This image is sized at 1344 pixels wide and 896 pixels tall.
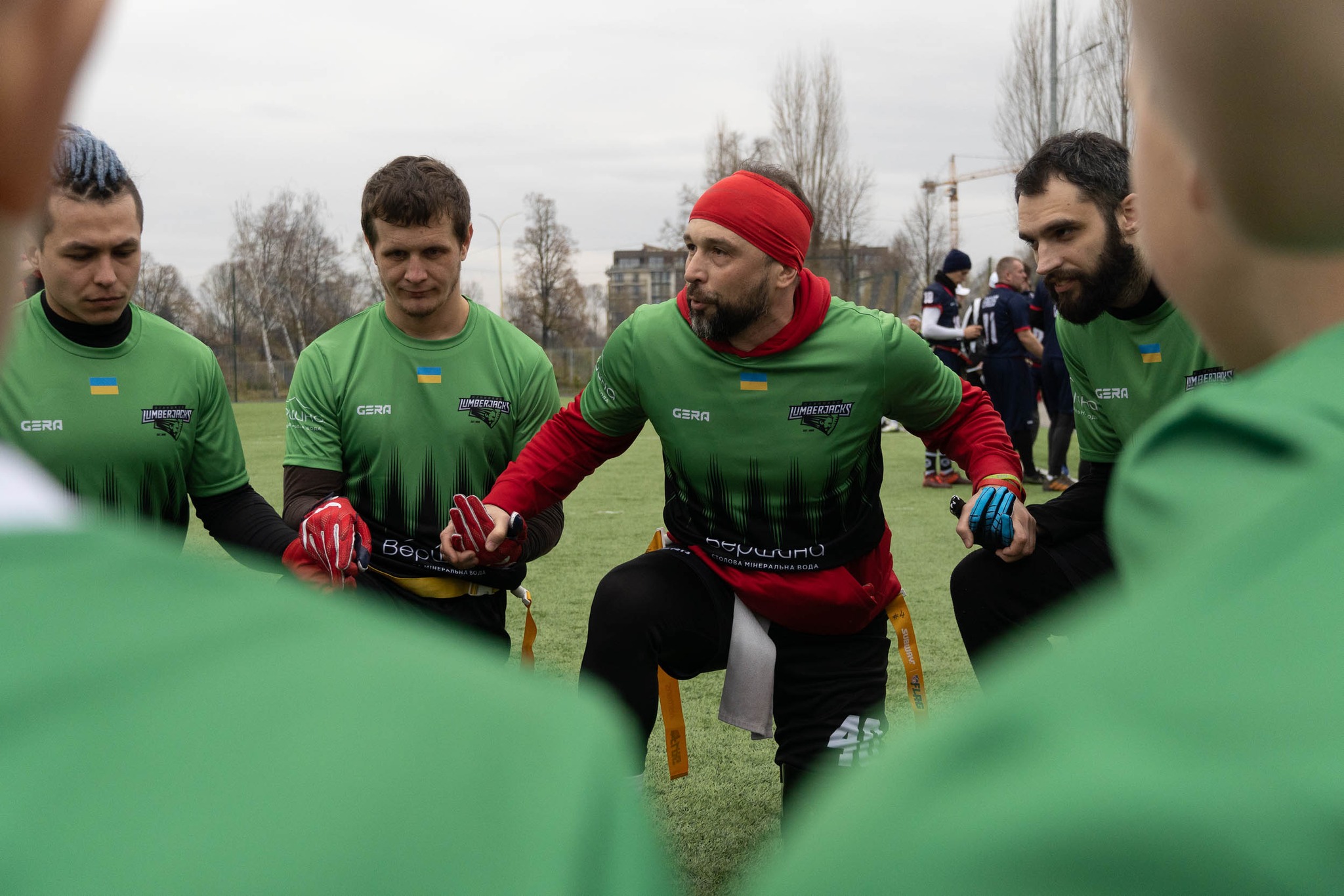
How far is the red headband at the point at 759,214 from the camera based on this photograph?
144 inches

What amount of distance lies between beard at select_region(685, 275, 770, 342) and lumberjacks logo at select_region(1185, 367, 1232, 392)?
1.35 metres

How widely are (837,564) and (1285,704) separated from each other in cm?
314

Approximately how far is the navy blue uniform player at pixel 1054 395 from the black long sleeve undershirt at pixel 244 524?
7.97 metres

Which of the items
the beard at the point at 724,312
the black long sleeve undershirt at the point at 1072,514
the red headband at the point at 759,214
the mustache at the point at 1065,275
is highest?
the red headband at the point at 759,214

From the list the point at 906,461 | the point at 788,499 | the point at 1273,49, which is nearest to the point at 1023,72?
the point at 906,461

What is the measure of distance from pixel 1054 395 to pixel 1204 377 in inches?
304

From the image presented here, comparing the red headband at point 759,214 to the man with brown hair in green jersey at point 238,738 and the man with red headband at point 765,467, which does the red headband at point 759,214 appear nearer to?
the man with red headband at point 765,467

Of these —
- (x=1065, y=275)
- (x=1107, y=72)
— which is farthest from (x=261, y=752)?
(x=1107, y=72)

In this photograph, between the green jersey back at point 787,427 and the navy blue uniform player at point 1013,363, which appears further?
the navy blue uniform player at point 1013,363

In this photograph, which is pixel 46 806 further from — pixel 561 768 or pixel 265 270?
pixel 265 270

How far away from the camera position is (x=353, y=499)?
3.88 metres

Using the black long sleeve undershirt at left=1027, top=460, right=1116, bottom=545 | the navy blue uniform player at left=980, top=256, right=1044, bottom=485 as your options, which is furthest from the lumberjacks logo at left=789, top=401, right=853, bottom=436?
the navy blue uniform player at left=980, top=256, right=1044, bottom=485

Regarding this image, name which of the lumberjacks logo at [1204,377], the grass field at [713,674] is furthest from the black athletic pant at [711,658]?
the lumberjacks logo at [1204,377]

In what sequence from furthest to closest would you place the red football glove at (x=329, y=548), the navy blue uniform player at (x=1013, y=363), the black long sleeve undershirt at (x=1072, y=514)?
the navy blue uniform player at (x=1013, y=363) → the black long sleeve undershirt at (x=1072, y=514) → the red football glove at (x=329, y=548)
